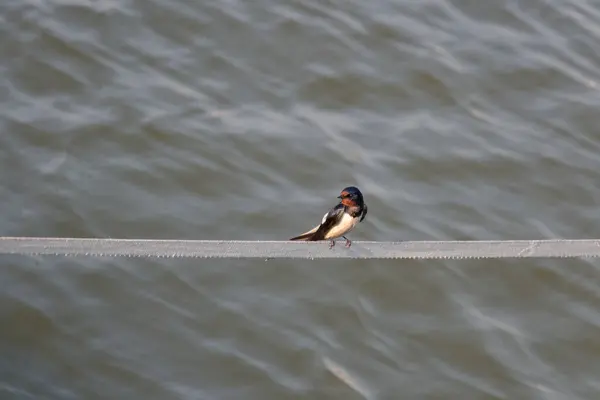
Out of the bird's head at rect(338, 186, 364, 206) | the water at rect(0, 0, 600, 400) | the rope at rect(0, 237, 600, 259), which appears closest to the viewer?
the rope at rect(0, 237, 600, 259)

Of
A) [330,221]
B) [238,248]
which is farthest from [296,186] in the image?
[238,248]

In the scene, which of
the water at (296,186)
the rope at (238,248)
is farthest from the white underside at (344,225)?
the water at (296,186)

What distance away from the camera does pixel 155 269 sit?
914 cm

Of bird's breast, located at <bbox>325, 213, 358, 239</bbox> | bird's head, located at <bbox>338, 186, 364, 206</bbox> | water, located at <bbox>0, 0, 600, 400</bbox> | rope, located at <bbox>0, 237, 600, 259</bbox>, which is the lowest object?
rope, located at <bbox>0, 237, 600, 259</bbox>

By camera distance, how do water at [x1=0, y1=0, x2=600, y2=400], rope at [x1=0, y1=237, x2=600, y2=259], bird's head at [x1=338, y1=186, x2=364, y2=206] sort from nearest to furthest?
1. rope at [x1=0, y1=237, x2=600, y2=259]
2. bird's head at [x1=338, y1=186, x2=364, y2=206]
3. water at [x1=0, y1=0, x2=600, y2=400]

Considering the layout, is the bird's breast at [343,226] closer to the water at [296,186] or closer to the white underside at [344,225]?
the white underside at [344,225]

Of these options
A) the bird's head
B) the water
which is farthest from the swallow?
the water

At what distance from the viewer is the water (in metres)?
8.52

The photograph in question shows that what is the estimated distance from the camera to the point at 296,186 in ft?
32.9

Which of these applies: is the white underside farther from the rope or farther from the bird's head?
the rope

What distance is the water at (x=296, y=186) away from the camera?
8.52 meters

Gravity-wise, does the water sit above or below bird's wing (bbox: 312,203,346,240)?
above

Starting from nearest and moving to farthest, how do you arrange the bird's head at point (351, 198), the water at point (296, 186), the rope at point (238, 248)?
the rope at point (238, 248) < the bird's head at point (351, 198) < the water at point (296, 186)

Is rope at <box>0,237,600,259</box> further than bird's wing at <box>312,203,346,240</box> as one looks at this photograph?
No
